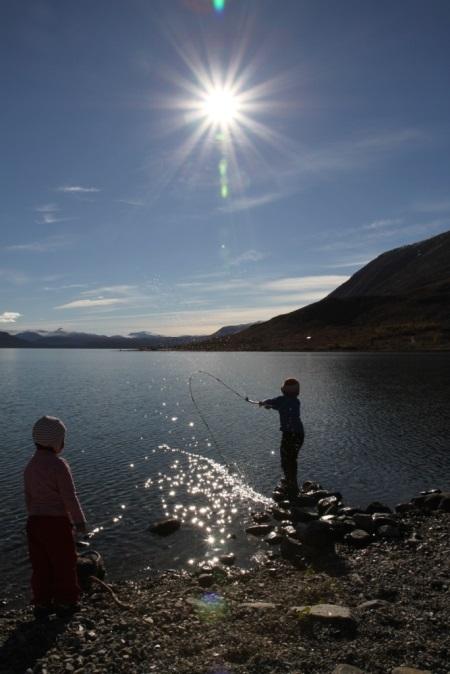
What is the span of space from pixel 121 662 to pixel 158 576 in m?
5.45

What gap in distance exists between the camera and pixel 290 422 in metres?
20.6

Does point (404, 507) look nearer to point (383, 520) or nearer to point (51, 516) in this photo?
point (383, 520)

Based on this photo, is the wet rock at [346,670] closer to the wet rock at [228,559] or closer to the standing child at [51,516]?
the standing child at [51,516]

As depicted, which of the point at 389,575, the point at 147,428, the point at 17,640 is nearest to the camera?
the point at 17,640

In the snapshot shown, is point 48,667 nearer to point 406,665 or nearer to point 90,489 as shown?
point 406,665

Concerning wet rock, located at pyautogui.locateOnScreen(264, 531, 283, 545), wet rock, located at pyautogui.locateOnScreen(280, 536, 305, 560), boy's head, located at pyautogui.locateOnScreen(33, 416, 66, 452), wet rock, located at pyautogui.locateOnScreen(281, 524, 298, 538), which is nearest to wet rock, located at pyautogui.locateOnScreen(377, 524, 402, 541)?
wet rock, located at pyautogui.locateOnScreen(281, 524, 298, 538)

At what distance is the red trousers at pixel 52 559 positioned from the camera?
406 inches

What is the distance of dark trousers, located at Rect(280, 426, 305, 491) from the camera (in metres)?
20.9

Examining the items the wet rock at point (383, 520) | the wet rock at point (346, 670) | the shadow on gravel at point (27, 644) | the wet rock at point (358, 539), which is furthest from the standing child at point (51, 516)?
the wet rock at point (383, 520)

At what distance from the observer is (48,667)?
875 centimetres

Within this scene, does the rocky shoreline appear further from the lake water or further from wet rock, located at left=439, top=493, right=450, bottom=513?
wet rock, located at left=439, top=493, right=450, bottom=513

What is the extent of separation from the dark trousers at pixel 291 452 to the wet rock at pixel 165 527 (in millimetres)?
5441

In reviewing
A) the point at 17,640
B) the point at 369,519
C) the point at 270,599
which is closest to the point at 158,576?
the point at 270,599

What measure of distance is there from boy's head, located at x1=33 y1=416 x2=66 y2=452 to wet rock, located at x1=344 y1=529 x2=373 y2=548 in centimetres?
1005
